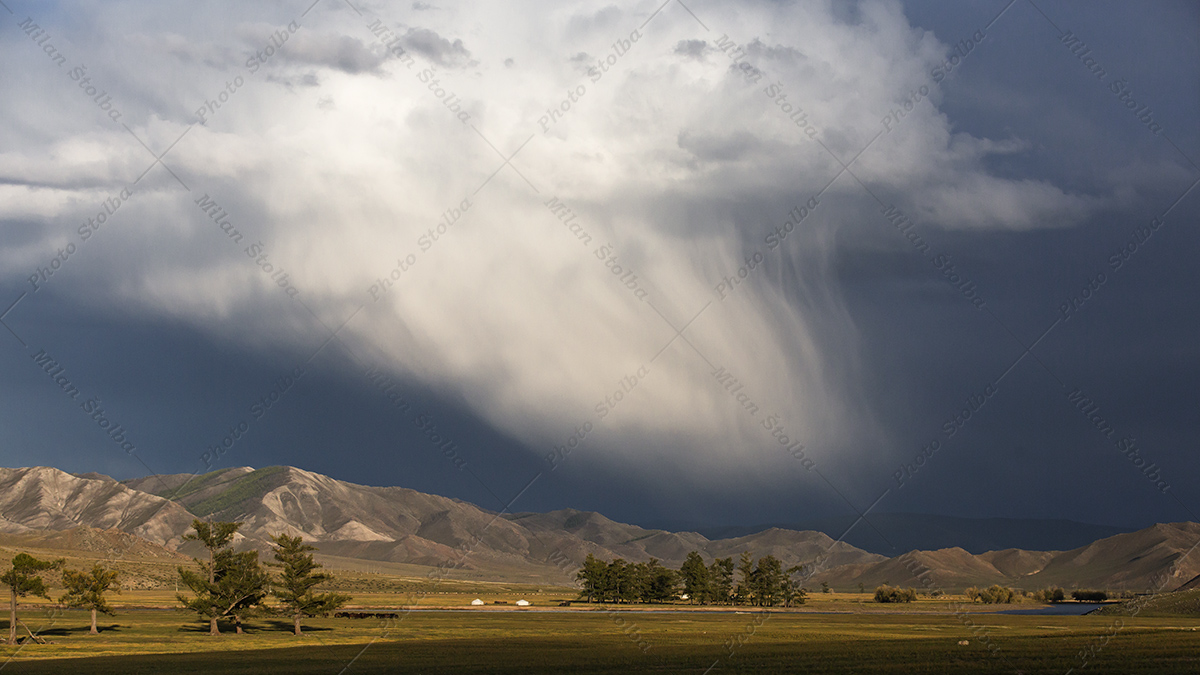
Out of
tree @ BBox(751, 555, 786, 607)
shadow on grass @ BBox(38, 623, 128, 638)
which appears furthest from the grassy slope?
shadow on grass @ BBox(38, 623, 128, 638)

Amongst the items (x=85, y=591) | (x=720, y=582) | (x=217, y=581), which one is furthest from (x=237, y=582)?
(x=720, y=582)

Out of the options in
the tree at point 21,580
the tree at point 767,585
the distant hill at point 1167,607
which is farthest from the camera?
the tree at point 767,585

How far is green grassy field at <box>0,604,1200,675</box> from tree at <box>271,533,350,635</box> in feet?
9.75

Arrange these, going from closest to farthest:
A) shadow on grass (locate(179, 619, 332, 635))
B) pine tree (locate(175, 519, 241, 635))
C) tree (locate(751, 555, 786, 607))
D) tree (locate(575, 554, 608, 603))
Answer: pine tree (locate(175, 519, 241, 635)) → shadow on grass (locate(179, 619, 332, 635)) → tree (locate(575, 554, 608, 603)) → tree (locate(751, 555, 786, 607))

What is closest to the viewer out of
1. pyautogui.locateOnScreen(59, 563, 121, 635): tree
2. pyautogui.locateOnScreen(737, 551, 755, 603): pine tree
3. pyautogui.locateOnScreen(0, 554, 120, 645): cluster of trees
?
pyautogui.locateOnScreen(0, 554, 120, 645): cluster of trees

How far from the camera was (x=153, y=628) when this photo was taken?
95.6 m

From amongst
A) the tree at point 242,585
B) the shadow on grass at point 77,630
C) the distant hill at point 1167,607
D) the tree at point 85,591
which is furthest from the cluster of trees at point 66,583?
the distant hill at point 1167,607

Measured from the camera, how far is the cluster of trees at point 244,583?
92.2m

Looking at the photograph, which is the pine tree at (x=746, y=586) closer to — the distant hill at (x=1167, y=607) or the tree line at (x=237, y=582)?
the distant hill at (x=1167, y=607)

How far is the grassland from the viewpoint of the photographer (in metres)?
60.3

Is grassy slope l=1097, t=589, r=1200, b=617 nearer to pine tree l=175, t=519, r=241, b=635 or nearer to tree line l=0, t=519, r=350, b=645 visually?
tree line l=0, t=519, r=350, b=645

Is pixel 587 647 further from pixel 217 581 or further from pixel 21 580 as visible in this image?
pixel 21 580

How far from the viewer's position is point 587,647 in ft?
252

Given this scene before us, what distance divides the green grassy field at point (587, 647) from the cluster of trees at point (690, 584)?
60611 millimetres
